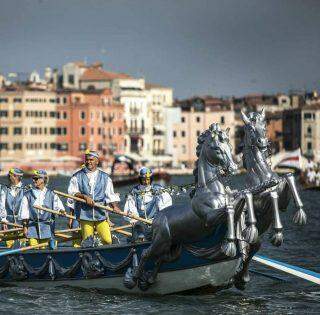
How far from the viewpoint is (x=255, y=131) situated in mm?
20562

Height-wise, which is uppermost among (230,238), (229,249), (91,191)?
(91,191)

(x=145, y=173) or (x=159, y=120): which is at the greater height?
(x=159, y=120)

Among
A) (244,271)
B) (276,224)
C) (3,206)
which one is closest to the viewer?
(276,224)

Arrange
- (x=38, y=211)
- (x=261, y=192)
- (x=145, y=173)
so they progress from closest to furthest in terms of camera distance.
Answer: (x=261, y=192), (x=145, y=173), (x=38, y=211)

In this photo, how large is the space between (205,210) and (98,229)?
3537mm

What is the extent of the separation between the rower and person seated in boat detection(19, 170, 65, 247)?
125 centimetres

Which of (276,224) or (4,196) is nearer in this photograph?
(276,224)

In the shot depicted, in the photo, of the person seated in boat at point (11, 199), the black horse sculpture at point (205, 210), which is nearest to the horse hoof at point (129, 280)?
the black horse sculpture at point (205, 210)

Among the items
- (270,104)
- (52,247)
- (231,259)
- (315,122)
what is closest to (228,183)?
(231,259)

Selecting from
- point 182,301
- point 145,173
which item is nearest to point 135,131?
point 145,173

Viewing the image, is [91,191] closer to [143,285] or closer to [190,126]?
[143,285]

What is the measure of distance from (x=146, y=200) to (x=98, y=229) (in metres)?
0.94

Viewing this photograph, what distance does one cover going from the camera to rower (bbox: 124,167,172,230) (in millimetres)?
22672

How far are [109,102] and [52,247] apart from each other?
125139mm
